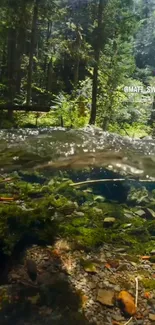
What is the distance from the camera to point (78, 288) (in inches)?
147

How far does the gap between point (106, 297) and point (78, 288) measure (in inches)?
13.7

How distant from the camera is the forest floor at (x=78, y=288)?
3.27 m

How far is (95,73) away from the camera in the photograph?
15.0m

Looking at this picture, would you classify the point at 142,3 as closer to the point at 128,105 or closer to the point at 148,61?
the point at 148,61

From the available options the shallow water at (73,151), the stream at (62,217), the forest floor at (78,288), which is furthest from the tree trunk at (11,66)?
the forest floor at (78,288)

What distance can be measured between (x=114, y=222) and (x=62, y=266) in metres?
1.63

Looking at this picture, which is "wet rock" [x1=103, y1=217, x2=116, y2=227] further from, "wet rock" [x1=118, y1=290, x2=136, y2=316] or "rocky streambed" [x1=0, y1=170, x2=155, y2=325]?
"wet rock" [x1=118, y1=290, x2=136, y2=316]

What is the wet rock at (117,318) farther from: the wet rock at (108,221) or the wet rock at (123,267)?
the wet rock at (108,221)

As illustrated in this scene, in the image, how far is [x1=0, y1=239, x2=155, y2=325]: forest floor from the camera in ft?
10.7

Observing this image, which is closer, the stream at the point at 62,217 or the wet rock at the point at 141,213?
the stream at the point at 62,217

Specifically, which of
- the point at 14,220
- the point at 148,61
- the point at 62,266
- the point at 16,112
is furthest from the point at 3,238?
the point at 148,61

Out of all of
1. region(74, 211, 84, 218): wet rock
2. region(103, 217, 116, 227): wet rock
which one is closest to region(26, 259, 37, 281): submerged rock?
region(74, 211, 84, 218): wet rock

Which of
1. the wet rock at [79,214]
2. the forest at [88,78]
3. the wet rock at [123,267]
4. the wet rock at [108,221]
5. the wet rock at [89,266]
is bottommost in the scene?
the wet rock at [123,267]

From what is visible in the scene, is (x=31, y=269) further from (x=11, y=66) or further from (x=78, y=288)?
(x=11, y=66)
